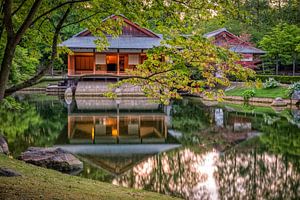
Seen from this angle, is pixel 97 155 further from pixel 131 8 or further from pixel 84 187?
pixel 131 8

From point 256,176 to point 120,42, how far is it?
2859cm

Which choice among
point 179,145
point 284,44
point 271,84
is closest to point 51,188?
point 179,145

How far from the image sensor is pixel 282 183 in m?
9.98

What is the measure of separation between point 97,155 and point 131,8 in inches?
314

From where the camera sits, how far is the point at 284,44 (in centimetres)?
3712

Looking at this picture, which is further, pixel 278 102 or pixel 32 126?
pixel 278 102

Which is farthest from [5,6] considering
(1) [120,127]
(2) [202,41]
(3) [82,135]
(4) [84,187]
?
(1) [120,127]

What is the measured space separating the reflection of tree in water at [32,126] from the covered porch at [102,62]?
10.3m

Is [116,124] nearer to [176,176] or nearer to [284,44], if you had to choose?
[176,176]

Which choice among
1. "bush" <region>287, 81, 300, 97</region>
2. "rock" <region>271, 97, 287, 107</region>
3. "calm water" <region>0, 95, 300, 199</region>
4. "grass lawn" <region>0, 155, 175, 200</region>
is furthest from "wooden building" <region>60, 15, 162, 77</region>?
"grass lawn" <region>0, 155, 175, 200</region>

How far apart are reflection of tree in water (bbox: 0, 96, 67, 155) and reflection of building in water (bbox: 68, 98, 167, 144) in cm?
72

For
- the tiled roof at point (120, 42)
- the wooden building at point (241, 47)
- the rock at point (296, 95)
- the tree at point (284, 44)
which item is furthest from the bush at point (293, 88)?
the tiled roof at point (120, 42)

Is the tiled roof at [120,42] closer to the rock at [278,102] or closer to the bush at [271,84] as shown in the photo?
the bush at [271,84]

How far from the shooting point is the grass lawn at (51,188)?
6328 mm
